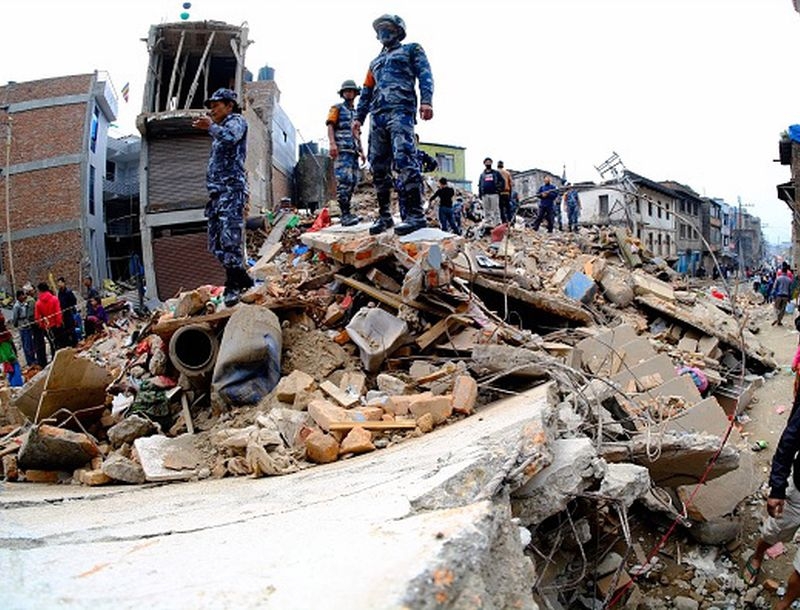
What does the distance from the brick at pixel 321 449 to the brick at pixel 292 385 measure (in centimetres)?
77

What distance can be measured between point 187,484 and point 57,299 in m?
7.51

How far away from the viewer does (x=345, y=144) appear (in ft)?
23.0

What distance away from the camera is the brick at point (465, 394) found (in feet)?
11.1

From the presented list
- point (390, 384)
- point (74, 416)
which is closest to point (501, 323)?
point (390, 384)

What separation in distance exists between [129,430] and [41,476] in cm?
56

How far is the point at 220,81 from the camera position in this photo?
15.2 metres

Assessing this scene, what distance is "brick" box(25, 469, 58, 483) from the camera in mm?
3498

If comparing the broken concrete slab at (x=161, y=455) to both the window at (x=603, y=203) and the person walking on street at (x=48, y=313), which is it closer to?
the person walking on street at (x=48, y=313)

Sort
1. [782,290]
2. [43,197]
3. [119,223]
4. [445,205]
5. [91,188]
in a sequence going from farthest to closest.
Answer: [119,223] < [91,188] < [43,197] < [782,290] < [445,205]

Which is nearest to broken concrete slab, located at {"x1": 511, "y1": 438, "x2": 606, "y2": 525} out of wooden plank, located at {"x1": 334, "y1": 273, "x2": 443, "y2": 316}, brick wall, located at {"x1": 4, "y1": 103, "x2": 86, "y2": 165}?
wooden plank, located at {"x1": 334, "y1": 273, "x2": 443, "y2": 316}

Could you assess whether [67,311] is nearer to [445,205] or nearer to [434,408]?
[445,205]

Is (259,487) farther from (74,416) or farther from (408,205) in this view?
(408,205)

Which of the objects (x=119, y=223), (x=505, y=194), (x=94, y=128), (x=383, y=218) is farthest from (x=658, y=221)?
(x=383, y=218)

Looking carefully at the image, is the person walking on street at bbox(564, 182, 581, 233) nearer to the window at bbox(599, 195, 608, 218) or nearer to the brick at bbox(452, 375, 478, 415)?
the brick at bbox(452, 375, 478, 415)
